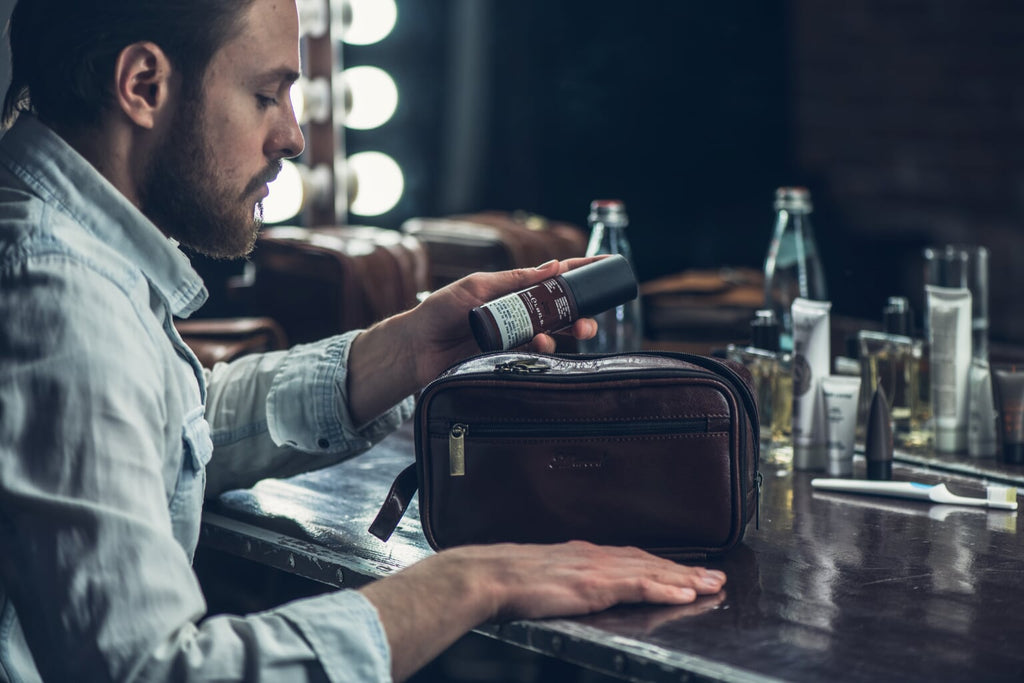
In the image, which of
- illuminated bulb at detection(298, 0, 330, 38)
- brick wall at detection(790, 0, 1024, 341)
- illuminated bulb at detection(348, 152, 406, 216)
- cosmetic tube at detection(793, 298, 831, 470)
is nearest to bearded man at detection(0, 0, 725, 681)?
cosmetic tube at detection(793, 298, 831, 470)

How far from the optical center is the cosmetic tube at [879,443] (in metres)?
1.38

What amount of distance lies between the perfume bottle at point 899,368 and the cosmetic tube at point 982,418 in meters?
0.11

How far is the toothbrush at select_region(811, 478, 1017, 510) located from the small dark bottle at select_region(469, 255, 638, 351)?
1.14 ft

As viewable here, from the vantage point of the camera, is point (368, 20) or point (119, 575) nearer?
point (119, 575)

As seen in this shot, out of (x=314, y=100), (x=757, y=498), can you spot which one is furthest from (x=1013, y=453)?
(x=314, y=100)

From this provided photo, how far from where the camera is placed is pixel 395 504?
115 centimetres

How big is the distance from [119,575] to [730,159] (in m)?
3.26

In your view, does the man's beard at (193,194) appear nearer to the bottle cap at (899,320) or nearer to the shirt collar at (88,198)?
the shirt collar at (88,198)

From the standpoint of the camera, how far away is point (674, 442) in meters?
1.07

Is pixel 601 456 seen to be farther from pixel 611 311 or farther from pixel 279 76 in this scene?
pixel 611 311

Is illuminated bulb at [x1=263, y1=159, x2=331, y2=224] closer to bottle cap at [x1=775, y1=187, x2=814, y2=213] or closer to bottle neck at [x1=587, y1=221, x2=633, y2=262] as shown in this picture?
bottle neck at [x1=587, y1=221, x2=633, y2=262]

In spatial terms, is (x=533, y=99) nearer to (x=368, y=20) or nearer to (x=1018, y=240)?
(x=368, y=20)

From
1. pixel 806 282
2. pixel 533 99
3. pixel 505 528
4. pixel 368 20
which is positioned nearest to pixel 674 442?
pixel 505 528

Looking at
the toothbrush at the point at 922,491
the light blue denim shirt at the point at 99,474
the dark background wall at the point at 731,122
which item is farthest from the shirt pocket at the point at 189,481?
the dark background wall at the point at 731,122
